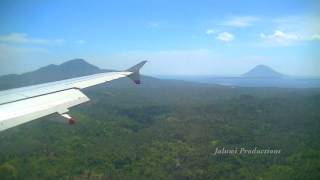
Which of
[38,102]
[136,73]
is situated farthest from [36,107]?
[136,73]

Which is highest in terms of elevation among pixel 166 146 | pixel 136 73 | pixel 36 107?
pixel 136 73

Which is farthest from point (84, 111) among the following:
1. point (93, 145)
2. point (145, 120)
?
point (93, 145)

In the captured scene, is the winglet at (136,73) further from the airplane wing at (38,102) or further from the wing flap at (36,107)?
the wing flap at (36,107)

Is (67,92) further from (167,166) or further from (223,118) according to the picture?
(223,118)

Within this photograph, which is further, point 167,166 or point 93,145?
point 93,145

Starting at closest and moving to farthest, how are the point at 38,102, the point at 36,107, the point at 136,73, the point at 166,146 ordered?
the point at 36,107, the point at 38,102, the point at 136,73, the point at 166,146

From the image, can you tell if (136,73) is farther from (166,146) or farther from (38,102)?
(166,146)

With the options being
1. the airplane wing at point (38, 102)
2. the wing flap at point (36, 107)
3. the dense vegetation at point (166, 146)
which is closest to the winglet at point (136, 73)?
the airplane wing at point (38, 102)

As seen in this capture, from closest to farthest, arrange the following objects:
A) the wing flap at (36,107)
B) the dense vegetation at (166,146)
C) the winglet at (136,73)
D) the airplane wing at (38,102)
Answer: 1. the wing flap at (36,107)
2. the airplane wing at (38,102)
3. the winglet at (136,73)
4. the dense vegetation at (166,146)
